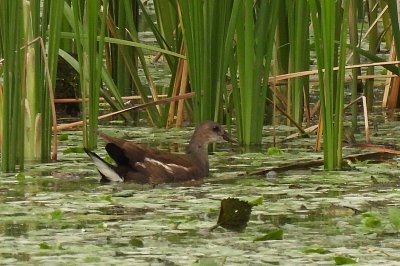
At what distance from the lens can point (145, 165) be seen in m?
5.76

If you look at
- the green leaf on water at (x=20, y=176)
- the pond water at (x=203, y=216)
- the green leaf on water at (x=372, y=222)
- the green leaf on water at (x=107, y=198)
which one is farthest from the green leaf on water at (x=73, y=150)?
the green leaf on water at (x=372, y=222)

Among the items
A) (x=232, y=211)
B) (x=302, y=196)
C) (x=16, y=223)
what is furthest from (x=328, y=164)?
(x=16, y=223)

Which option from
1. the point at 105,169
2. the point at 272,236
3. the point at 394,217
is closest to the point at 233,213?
the point at 272,236

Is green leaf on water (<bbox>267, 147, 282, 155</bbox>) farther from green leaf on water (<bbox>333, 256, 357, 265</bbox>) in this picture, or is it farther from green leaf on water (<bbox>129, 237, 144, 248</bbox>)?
green leaf on water (<bbox>333, 256, 357, 265</bbox>)

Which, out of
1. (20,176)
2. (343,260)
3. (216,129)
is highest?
(216,129)

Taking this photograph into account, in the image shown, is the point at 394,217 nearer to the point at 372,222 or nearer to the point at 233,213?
the point at 372,222

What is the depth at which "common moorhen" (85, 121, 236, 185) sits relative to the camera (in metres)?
5.63

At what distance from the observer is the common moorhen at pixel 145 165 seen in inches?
222

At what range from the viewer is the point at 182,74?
7258 mm

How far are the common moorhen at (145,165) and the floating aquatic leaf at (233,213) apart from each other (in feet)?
3.95

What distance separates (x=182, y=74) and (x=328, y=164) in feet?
5.78

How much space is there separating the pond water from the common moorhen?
82 millimetres

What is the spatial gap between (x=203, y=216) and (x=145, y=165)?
3.61 ft

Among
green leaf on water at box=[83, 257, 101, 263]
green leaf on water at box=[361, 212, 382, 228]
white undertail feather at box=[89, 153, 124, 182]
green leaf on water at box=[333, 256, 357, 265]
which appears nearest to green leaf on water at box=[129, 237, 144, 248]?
green leaf on water at box=[83, 257, 101, 263]
